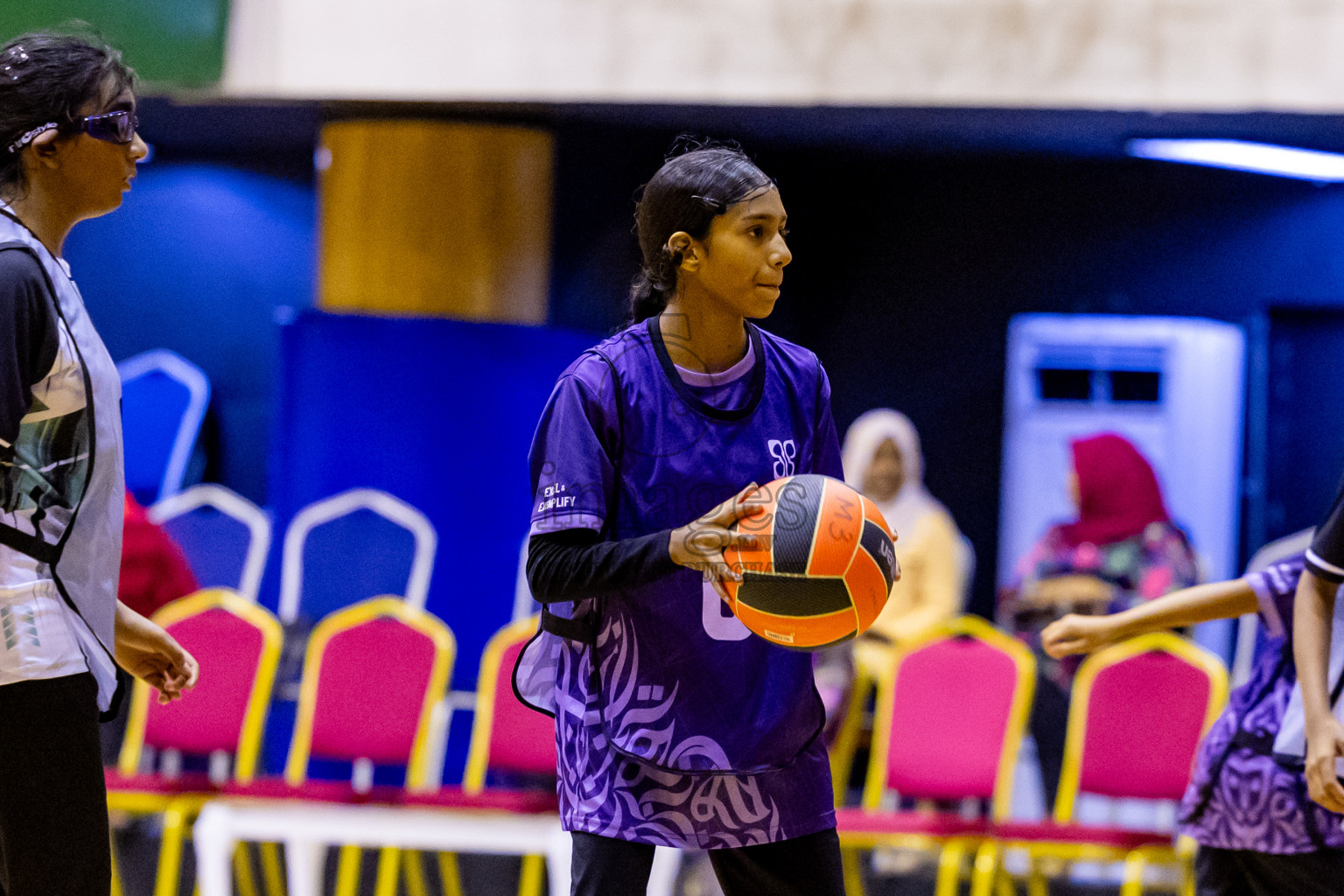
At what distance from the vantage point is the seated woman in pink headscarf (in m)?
6.03

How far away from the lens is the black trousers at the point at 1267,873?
294 cm

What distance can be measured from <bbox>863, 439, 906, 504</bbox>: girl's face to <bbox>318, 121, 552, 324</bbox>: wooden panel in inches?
63.6

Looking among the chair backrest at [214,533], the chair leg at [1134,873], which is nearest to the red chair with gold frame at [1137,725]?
the chair leg at [1134,873]

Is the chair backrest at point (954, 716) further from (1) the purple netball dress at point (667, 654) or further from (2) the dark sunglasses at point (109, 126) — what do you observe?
(2) the dark sunglasses at point (109, 126)

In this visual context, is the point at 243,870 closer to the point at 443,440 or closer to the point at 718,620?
the point at 443,440

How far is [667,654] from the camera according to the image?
7.72 feet

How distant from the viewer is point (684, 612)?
236 centimetres


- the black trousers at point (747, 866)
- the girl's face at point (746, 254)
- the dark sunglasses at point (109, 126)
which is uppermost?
the dark sunglasses at point (109, 126)

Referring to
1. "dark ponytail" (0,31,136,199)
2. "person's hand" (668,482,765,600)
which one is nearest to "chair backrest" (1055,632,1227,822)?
"person's hand" (668,482,765,600)

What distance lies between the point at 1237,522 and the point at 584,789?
6.15 m

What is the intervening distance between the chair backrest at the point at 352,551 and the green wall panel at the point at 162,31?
5.99 ft

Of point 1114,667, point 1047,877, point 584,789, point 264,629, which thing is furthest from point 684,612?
point 1047,877

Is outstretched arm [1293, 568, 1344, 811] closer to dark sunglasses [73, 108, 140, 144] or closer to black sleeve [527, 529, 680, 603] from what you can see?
black sleeve [527, 529, 680, 603]

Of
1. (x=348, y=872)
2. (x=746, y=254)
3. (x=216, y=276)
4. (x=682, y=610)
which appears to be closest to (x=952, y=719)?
(x=348, y=872)
